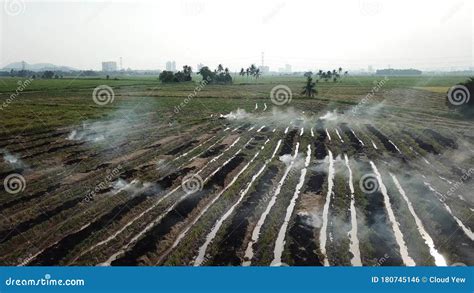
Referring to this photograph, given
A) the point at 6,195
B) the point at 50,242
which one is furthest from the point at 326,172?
the point at 6,195

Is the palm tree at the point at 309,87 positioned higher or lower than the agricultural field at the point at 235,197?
higher

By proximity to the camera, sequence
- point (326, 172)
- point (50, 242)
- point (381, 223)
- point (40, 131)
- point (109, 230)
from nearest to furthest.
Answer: point (50, 242) < point (109, 230) < point (381, 223) < point (326, 172) < point (40, 131)

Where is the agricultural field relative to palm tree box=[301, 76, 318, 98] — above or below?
below

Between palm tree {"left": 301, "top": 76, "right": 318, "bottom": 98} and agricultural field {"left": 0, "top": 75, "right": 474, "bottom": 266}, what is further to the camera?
palm tree {"left": 301, "top": 76, "right": 318, "bottom": 98}

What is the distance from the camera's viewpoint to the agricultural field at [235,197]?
11570 mm

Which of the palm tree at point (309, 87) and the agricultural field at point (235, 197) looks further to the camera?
the palm tree at point (309, 87)

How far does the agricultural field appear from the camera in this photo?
11.6m

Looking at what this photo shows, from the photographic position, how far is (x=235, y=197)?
16062mm

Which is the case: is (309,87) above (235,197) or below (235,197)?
above

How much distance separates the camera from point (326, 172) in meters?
20.1
